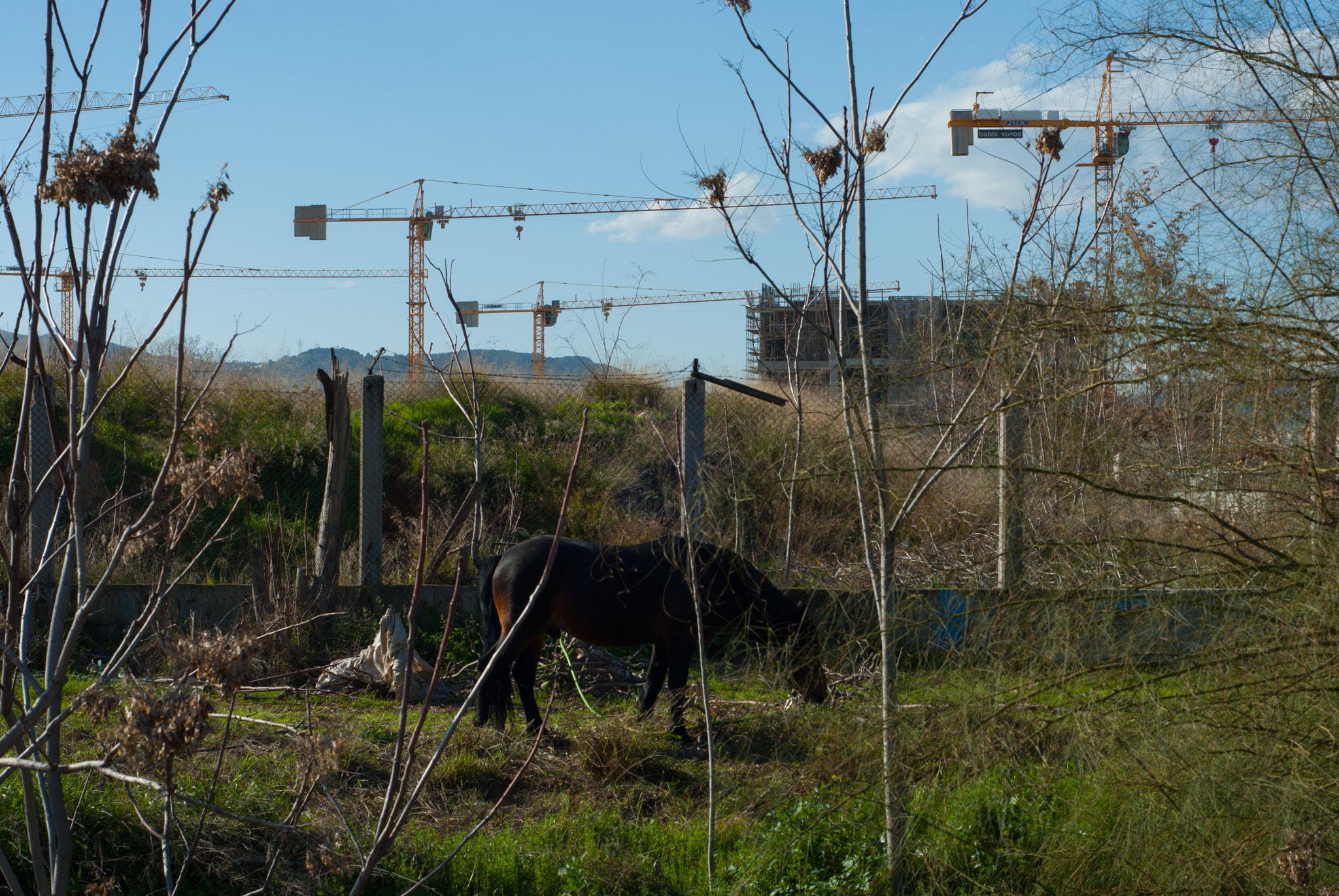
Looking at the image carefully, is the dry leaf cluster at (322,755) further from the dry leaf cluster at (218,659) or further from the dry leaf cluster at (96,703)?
the dry leaf cluster at (96,703)

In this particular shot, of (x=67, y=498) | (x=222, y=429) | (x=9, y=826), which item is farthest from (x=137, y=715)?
(x=222, y=429)

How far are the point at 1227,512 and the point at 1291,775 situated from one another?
2.81 feet

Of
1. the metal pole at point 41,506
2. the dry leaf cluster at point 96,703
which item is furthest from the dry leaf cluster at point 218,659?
the metal pole at point 41,506

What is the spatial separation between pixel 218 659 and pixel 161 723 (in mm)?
161

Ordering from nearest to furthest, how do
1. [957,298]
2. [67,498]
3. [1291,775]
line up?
[67,498] → [1291,775] → [957,298]

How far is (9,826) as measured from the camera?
417cm

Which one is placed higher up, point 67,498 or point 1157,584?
point 67,498

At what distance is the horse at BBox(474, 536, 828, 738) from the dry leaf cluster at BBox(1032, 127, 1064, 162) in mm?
2600

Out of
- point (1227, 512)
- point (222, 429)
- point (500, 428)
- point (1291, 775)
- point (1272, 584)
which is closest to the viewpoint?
point (1291, 775)

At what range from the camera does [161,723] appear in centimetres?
143

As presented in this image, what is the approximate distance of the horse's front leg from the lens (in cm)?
573

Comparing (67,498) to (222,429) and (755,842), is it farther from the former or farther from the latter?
(222,429)

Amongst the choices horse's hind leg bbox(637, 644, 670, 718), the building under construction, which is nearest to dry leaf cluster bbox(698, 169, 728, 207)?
the building under construction

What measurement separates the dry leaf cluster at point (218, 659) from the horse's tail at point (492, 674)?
4067mm
